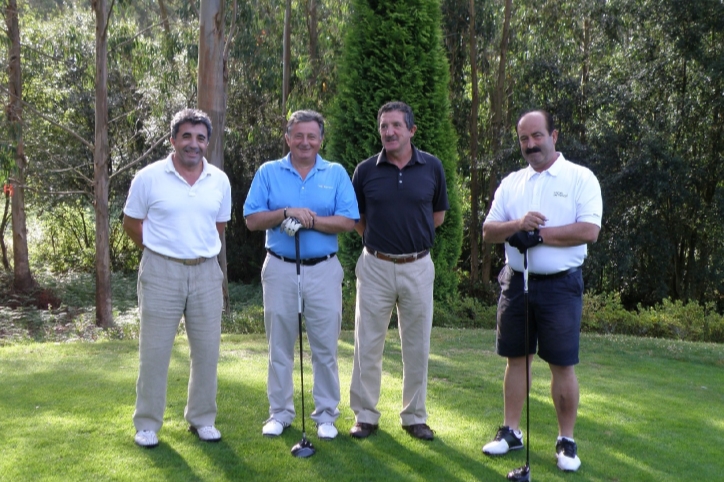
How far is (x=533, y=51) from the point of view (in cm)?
1748

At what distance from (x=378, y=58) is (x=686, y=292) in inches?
407

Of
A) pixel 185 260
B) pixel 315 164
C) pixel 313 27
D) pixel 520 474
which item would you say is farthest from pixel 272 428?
pixel 313 27

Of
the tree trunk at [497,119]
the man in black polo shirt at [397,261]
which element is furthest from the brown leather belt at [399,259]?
the tree trunk at [497,119]

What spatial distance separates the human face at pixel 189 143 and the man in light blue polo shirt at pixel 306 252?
0.38 metres

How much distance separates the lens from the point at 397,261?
4559mm

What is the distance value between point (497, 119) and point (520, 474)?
49.3 feet

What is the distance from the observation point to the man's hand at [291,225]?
13.9 ft

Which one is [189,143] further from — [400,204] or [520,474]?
[520,474]

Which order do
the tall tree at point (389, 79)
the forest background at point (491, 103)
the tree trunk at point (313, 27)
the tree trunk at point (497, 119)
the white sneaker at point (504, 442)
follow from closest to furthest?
the white sneaker at point (504, 442), the tall tree at point (389, 79), the forest background at point (491, 103), the tree trunk at point (497, 119), the tree trunk at point (313, 27)

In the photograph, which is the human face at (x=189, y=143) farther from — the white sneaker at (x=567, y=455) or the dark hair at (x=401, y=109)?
the white sneaker at (x=567, y=455)

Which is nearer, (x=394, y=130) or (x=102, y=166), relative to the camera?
(x=394, y=130)

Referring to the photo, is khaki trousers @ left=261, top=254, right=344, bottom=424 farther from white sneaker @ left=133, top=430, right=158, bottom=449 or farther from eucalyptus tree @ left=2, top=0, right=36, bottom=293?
eucalyptus tree @ left=2, top=0, right=36, bottom=293

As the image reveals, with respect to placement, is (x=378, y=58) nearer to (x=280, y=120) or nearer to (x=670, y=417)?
(x=670, y=417)

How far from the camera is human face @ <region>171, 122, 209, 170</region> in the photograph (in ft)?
14.0
